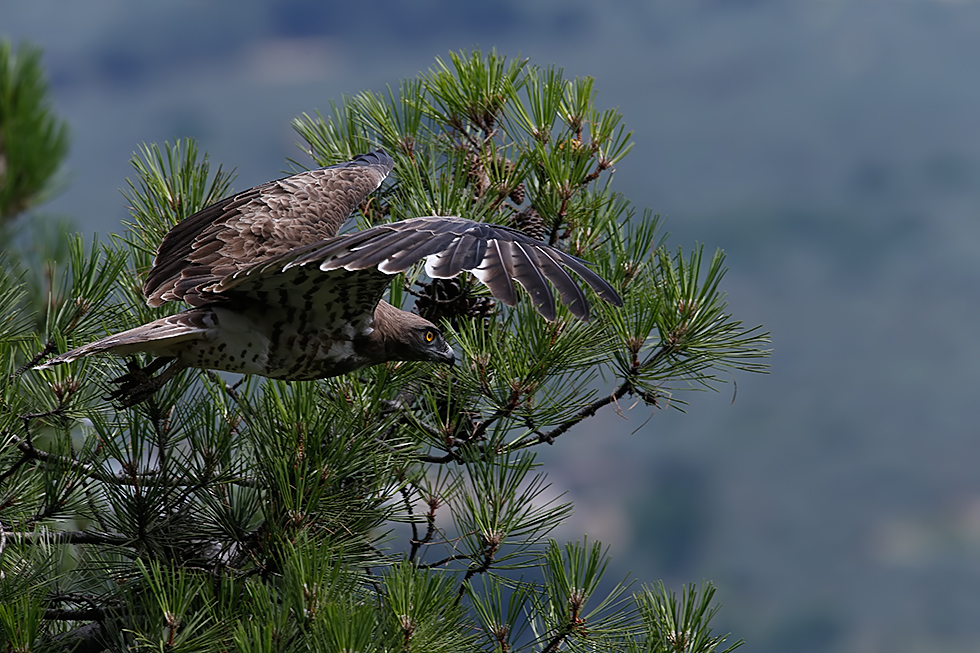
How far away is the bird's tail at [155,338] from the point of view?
1.45m

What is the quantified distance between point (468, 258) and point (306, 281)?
0.39 m

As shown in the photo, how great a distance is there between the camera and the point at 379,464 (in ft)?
5.27

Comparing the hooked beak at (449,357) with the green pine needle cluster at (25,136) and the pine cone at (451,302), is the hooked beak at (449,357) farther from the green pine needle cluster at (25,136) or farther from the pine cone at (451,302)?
the green pine needle cluster at (25,136)

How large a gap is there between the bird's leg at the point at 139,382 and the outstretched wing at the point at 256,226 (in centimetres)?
12

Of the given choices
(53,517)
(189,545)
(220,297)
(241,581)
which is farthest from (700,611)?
(53,517)

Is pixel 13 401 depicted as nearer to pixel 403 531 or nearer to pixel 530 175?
pixel 403 531

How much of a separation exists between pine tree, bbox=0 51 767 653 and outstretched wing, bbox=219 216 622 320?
10.0 inches

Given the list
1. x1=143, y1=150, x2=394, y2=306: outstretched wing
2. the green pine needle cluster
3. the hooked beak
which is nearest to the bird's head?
the hooked beak

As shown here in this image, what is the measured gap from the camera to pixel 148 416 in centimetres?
167

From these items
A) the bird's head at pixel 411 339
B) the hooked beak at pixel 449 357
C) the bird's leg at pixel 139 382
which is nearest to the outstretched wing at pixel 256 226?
the bird's leg at pixel 139 382

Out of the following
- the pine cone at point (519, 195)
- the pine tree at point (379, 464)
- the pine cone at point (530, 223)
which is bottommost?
the pine tree at point (379, 464)

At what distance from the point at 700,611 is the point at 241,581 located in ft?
2.40

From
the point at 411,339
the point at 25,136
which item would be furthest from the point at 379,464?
the point at 25,136

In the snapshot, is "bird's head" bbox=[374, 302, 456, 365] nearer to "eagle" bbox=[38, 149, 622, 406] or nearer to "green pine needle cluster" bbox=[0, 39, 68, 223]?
"eagle" bbox=[38, 149, 622, 406]
